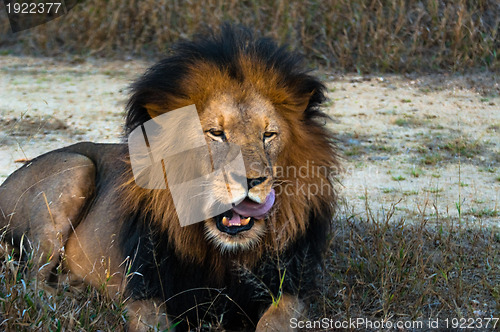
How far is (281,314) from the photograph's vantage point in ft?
10.6

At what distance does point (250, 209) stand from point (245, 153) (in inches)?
9.4

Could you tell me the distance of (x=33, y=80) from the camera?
28.0 ft

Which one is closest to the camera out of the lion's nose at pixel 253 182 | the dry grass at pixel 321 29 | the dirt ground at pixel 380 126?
the lion's nose at pixel 253 182

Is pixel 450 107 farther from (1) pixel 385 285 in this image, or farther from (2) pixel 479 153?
(1) pixel 385 285

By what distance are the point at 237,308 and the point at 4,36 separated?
8207mm

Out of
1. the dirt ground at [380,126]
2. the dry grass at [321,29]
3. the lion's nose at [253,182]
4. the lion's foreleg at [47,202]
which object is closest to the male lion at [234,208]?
the lion's nose at [253,182]

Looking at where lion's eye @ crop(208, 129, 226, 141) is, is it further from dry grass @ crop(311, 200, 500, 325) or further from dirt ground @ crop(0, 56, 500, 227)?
dirt ground @ crop(0, 56, 500, 227)

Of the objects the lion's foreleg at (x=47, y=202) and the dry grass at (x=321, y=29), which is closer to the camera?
the lion's foreleg at (x=47, y=202)

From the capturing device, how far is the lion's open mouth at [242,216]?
295 centimetres

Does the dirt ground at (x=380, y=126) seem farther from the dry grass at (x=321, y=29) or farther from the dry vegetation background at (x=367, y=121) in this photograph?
the dry grass at (x=321, y=29)

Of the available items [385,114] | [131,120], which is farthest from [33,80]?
[131,120]

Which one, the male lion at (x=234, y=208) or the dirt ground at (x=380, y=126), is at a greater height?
the male lion at (x=234, y=208)

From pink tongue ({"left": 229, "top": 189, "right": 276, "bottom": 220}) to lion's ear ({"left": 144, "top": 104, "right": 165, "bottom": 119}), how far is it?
0.57 metres

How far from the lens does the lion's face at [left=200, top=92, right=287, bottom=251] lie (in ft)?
9.53
